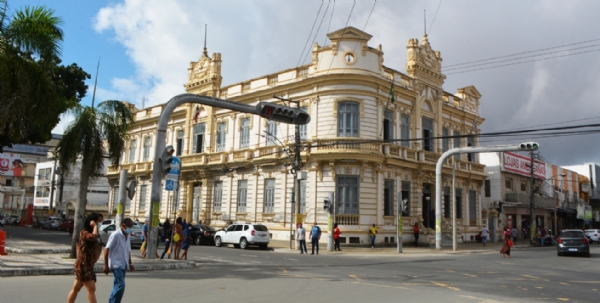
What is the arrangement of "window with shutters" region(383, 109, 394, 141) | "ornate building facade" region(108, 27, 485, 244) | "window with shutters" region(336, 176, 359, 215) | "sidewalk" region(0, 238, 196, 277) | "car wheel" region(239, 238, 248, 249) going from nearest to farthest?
"sidewalk" region(0, 238, 196, 277) → "car wheel" region(239, 238, 248, 249) → "window with shutters" region(336, 176, 359, 215) → "ornate building facade" region(108, 27, 485, 244) → "window with shutters" region(383, 109, 394, 141)

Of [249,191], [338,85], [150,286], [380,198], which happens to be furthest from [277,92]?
[150,286]

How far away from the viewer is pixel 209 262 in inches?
736

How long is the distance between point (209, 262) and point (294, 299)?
9053 mm

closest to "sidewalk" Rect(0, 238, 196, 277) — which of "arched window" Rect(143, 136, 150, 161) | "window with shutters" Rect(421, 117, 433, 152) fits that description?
"window with shutters" Rect(421, 117, 433, 152)

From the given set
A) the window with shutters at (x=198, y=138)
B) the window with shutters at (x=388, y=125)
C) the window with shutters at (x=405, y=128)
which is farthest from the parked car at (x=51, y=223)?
the window with shutters at (x=405, y=128)

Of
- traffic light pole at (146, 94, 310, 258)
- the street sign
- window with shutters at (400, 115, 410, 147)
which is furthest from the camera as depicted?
window with shutters at (400, 115, 410, 147)

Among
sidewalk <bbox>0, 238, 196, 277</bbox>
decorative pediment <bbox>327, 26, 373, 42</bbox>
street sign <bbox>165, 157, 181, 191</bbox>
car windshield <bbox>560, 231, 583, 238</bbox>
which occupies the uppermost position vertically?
decorative pediment <bbox>327, 26, 373, 42</bbox>

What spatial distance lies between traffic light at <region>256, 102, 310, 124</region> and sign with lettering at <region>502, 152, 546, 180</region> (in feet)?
129

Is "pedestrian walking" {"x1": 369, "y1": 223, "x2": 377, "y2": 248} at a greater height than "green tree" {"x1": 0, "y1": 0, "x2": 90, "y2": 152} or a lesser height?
lesser

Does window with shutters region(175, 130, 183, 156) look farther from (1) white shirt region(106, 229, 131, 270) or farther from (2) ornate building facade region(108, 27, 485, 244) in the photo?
(1) white shirt region(106, 229, 131, 270)

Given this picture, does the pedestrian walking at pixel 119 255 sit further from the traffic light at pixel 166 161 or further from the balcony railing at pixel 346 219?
the balcony railing at pixel 346 219

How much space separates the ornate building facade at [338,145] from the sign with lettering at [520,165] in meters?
8.67

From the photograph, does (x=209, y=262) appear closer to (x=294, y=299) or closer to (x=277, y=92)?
(x=294, y=299)

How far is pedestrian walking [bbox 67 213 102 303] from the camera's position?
801 centimetres
